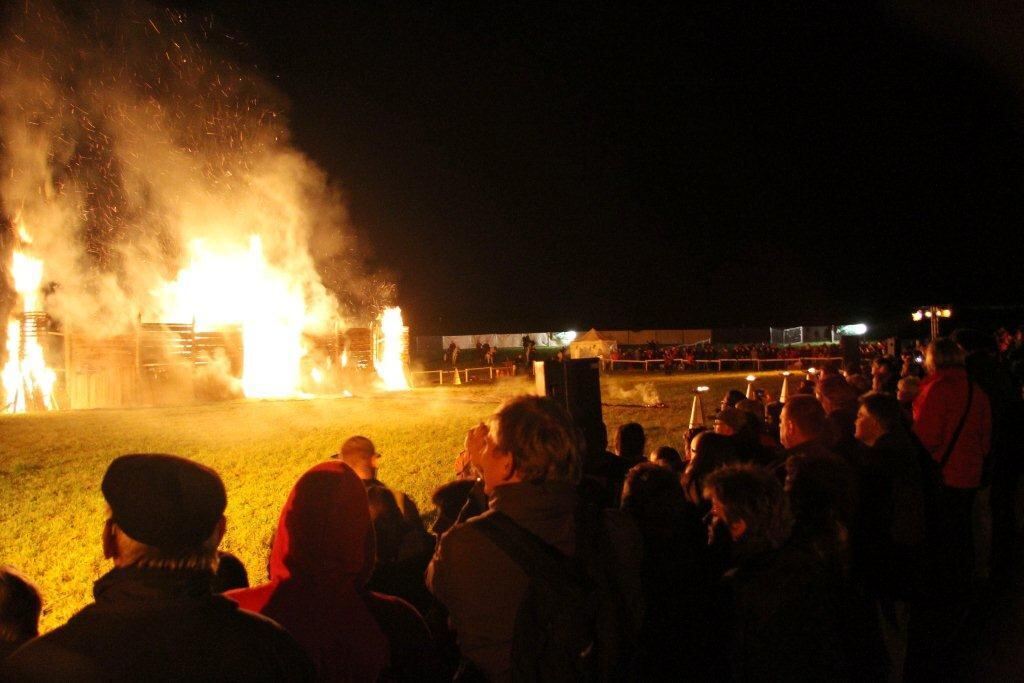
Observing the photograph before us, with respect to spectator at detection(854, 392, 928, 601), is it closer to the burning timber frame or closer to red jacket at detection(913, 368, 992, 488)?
red jacket at detection(913, 368, 992, 488)

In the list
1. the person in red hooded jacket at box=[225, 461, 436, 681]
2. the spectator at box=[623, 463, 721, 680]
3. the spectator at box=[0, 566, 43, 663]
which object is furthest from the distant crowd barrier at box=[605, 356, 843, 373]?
the spectator at box=[0, 566, 43, 663]

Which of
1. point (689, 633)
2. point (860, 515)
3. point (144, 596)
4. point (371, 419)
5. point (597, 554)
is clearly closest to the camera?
point (144, 596)

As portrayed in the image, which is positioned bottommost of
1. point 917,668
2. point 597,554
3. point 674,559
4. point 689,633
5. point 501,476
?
point 917,668

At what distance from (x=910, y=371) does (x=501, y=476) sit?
32.2 feet

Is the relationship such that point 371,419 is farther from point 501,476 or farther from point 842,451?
point 501,476

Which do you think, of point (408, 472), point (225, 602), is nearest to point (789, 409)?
point (225, 602)

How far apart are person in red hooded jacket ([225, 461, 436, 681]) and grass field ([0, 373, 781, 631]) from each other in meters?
4.39

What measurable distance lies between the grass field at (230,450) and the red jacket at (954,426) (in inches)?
210

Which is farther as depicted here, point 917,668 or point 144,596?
point 917,668

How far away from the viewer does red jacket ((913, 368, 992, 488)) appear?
208 inches

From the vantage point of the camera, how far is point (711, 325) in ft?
197

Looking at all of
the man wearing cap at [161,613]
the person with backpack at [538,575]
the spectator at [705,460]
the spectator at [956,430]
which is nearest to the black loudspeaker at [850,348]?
the spectator at [956,430]

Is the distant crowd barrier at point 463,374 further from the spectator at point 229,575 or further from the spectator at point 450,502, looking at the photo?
the spectator at point 229,575

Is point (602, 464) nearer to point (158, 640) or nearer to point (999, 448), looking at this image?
point (999, 448)
